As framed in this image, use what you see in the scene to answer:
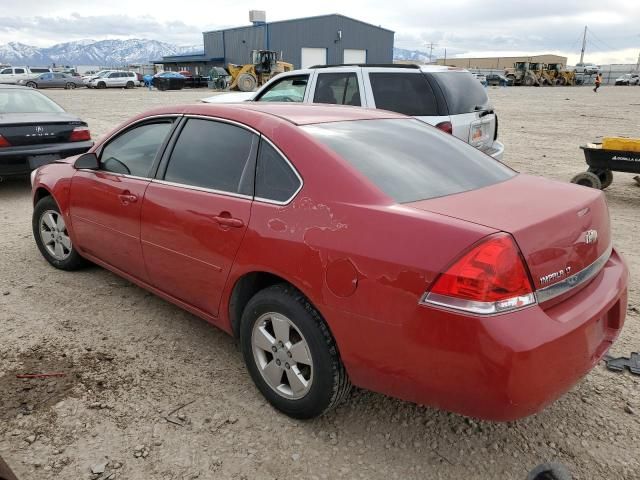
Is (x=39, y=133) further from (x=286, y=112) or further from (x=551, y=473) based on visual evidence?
(x=551, y=473)

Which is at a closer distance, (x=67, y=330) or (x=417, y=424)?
(x=417, y=424)

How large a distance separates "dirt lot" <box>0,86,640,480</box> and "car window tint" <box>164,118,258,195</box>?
1.12m

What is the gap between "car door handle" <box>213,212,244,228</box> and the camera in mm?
2659

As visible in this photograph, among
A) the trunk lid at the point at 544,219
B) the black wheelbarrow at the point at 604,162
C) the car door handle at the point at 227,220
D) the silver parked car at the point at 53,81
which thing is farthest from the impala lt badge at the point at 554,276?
the silver parked car at the point at 53,81

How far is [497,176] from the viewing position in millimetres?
2873

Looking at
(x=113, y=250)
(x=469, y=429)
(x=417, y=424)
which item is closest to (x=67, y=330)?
(x=113, y=250)

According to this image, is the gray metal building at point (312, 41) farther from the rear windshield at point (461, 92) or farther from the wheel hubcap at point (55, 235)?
the wheel hubcap at point (55, 235)

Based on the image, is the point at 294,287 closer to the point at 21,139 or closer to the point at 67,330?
the point at 67,330

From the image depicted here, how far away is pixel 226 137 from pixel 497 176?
1555 mm

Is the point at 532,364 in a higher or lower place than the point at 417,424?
higher

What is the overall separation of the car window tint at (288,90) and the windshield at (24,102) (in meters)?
3.15

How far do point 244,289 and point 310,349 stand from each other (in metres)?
0.57

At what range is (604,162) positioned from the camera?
22.5ft

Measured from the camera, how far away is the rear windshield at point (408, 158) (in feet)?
8.05
